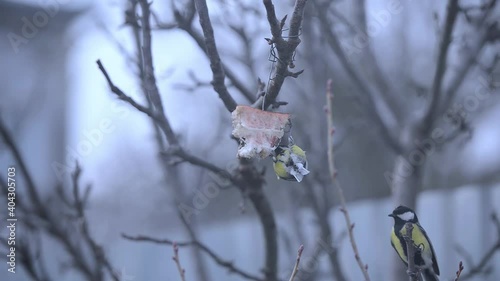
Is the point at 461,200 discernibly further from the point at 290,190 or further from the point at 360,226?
the point at 290,190

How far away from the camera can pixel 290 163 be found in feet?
4.11

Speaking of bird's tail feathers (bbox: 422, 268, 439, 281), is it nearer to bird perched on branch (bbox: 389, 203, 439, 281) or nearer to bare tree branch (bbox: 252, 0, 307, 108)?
bird perched on branch (bbox: 389, 203, 439, 281)

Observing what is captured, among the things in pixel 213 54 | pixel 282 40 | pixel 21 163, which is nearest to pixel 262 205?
pixel 213 54

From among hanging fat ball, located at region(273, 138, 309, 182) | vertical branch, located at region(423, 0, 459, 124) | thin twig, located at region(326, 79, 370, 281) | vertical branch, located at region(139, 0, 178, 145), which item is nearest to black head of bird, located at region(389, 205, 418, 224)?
thin twig, located at region(326, 79, 370, 281)

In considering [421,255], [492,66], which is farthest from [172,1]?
[492,66]

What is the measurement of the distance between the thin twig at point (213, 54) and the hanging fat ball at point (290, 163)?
0.30m

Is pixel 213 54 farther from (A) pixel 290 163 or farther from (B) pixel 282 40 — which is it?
(A) pixel 290 163

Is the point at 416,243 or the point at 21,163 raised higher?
the point at 21,163

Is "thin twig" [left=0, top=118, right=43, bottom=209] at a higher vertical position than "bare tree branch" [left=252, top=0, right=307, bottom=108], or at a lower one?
higher

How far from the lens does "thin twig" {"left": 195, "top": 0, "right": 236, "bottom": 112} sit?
1.53 m

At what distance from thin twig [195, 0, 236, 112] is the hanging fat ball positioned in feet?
0.98

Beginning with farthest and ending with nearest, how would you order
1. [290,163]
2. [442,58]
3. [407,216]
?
[442,58] < [407,216] < [290,163]

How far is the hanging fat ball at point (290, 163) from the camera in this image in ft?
4.06

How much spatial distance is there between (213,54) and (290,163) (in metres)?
0.45
